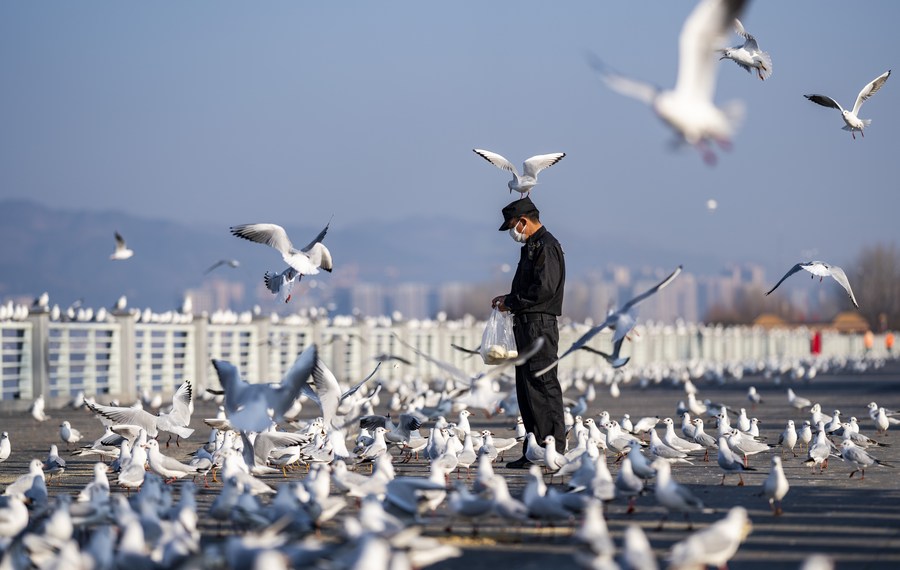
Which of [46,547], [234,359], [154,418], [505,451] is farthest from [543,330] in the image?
[234,359]

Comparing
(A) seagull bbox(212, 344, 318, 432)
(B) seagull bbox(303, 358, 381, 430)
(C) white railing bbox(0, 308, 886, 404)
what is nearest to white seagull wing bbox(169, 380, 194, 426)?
(B) seagull bbox(303, 358, 381, 430)

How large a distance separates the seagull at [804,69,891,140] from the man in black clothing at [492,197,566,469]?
3.38 m

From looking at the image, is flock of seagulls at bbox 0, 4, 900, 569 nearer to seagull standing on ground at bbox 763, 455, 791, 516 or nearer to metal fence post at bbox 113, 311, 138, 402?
seagull standing on ground at bbox 763, 455, 791, 516

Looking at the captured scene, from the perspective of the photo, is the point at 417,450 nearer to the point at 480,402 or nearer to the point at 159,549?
the point at 480,402

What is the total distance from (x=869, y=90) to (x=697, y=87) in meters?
7.01

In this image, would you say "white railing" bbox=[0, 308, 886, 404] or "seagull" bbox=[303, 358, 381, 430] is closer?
"seagull" bbox=[303, 358, 381, 430]

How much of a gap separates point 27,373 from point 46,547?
63.9 ft

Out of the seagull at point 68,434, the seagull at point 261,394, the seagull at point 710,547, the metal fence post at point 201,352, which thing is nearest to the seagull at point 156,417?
the seagull at point 68,434

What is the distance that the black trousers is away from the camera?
11.4 metres

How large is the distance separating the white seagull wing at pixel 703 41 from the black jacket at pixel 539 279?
400 cm

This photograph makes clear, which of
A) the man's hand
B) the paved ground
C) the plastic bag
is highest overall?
the man's hand

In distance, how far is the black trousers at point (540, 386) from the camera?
11406 mm

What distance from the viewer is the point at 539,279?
11508mm

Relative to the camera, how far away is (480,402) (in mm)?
9945
